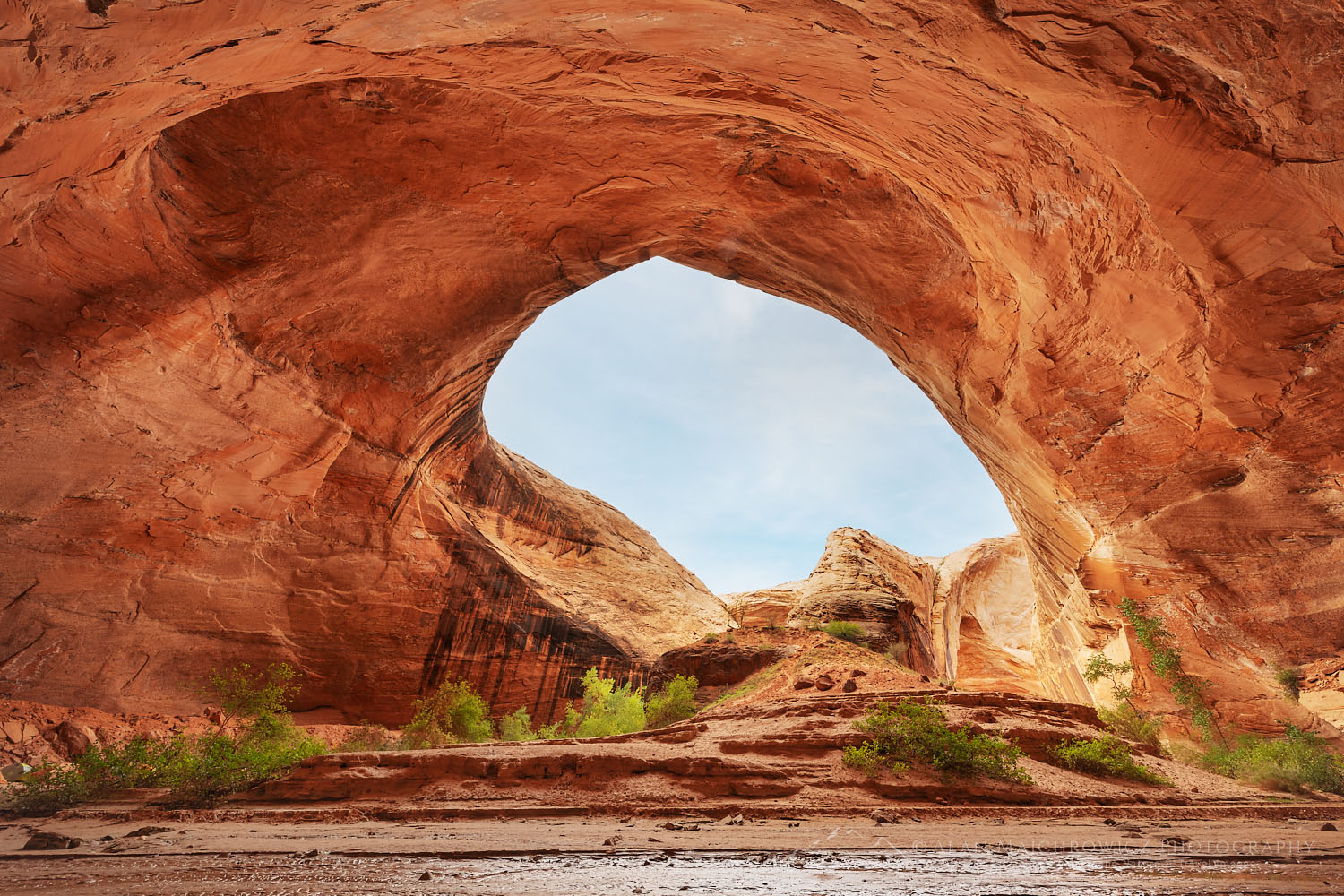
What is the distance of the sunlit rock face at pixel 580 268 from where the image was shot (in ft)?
14.2

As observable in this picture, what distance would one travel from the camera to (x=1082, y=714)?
1029 cm

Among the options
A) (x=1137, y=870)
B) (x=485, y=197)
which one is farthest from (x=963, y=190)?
(x=485, y=197)

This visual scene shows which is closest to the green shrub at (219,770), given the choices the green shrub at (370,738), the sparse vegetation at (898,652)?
the green shrub at (370,738)

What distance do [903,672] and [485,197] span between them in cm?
1445

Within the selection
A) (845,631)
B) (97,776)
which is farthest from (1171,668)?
(97,776)

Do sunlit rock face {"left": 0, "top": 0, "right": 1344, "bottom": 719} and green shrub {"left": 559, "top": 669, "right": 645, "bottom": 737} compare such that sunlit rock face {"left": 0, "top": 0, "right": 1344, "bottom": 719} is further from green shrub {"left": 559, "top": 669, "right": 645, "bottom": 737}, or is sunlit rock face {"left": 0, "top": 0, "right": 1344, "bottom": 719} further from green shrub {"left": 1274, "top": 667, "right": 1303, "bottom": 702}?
green shrub {"left": 559, "top": 669, "right": 645, "bottom": 737}

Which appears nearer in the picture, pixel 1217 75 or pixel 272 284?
pixel 1217 75

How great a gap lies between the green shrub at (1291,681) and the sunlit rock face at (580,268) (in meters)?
0.26

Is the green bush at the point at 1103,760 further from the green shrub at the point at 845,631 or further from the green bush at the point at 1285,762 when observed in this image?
the green shrub at the point at 845,631

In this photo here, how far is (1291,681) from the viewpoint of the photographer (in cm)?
955

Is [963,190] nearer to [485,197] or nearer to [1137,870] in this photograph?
[1137,870]

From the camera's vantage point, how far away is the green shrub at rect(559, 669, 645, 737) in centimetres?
1488

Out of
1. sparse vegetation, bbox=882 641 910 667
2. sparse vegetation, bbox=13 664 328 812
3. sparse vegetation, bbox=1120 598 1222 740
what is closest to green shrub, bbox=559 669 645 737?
sparse vegetation, bbox=13 664 328 812

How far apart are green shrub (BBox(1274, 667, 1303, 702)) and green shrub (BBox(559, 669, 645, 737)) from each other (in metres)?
11.8
